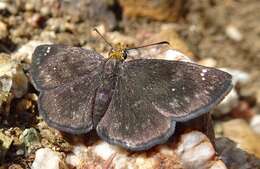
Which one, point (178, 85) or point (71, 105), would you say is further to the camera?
point (71, 105)

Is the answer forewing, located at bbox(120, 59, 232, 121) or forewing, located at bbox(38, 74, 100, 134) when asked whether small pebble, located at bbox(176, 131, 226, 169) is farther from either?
forewing, located at bbox(38, 74, 100, 134)

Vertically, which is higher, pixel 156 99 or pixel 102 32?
pixel 156 99

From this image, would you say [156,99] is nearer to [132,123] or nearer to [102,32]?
[132,123]

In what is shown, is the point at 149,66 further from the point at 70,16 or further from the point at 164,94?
the point at 70,16

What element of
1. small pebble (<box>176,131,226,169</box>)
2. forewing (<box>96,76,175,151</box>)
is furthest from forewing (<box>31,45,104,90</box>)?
small pebble (<box>176,131,226,169</box>)

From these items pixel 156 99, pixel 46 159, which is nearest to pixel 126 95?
pixel 156 99

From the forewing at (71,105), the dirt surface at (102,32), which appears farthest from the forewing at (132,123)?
the dirt surface at (102,32)

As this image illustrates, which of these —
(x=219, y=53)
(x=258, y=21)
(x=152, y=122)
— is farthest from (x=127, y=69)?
(x=258, y=21)

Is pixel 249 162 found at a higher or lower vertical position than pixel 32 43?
lower
